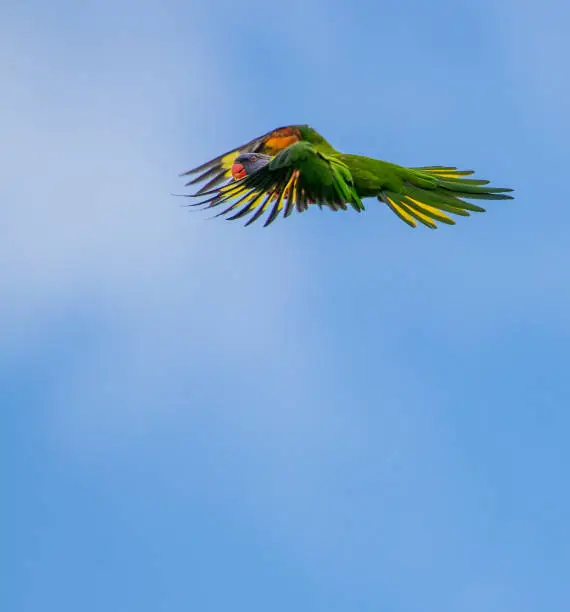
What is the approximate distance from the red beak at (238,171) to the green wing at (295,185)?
0.59 feet

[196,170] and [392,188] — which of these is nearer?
[392,188]

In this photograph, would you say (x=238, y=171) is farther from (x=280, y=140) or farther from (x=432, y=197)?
(x=432, y=197)

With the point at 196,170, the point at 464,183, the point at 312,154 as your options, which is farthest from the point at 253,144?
the point at 464,183

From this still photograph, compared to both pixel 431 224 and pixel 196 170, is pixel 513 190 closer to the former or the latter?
pixel 431 224

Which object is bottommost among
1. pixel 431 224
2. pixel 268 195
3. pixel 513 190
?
pixel 268 195

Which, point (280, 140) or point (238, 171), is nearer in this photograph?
point (238, 171)

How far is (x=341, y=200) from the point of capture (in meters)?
10.6

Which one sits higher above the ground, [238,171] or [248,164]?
[248,164]

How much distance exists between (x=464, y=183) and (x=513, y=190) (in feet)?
1.77

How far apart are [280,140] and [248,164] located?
→ 0.77 meters

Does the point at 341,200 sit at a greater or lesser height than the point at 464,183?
lesser

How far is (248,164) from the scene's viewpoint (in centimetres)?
1093

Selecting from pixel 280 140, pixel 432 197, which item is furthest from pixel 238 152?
pixel 432 197

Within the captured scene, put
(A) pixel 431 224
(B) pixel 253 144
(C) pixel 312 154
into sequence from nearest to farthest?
(C) pixel 312 154 < (A) pixel 431 224 < (B) pixel 253 144
